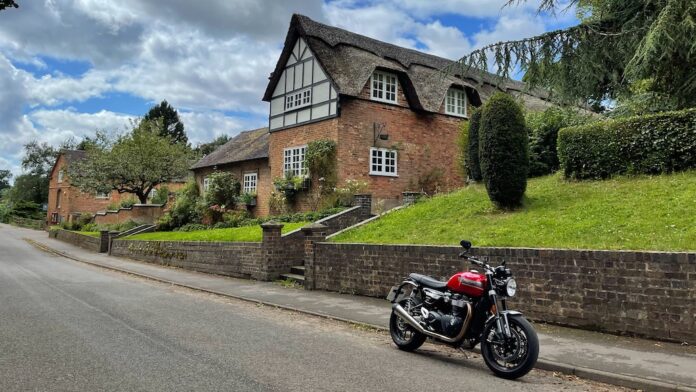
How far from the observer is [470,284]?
6.23 metres

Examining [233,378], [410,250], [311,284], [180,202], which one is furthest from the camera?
[180,202]

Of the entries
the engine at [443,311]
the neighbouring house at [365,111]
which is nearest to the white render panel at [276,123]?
the neighbouring house at [365,111]

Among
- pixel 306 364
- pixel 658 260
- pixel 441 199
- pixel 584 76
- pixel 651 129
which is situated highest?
pixel 584 76

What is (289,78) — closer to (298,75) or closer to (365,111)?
(298,75)

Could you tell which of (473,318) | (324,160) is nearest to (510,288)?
(473,318)

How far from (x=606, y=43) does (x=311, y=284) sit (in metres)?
9.26

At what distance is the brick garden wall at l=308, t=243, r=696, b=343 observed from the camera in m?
6.86

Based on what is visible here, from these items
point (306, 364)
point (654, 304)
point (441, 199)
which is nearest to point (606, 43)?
Result: point (441, 199)

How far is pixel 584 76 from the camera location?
12461 millimetres

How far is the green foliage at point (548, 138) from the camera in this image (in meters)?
16.6

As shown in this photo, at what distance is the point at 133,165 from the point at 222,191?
9.37 meters

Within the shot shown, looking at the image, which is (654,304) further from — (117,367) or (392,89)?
(392,89)

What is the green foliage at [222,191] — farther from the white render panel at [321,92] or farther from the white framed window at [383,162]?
the white framed window at [383,162]

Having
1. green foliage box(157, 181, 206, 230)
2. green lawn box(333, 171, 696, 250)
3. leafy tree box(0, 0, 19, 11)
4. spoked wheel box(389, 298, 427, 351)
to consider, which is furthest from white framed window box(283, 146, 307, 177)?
spoked wheel box(389, 298, 427, 351)
